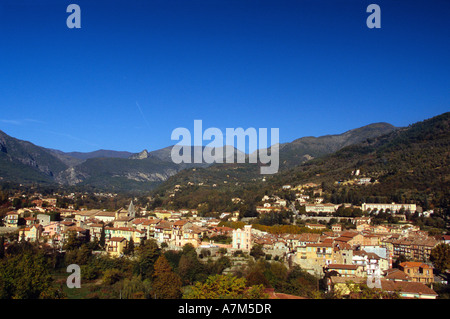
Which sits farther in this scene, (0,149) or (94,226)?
(0,149)

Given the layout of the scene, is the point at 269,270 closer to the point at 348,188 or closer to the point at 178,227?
the point at 178,227

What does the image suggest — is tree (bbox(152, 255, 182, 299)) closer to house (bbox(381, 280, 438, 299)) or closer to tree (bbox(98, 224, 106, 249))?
tree (bbox(98, 224, 106, 249))

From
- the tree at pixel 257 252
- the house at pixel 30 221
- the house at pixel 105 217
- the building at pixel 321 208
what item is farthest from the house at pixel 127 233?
the building at pixel 321 208

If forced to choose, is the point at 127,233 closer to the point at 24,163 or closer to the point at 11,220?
the point at 11,220

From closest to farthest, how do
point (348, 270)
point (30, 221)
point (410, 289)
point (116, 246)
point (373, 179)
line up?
point (410, 289)
point (348, 270)
point (116, 246)
point (30, 221)
point (373, 179)

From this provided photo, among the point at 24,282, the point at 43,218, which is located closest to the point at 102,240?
the point at 43,218
